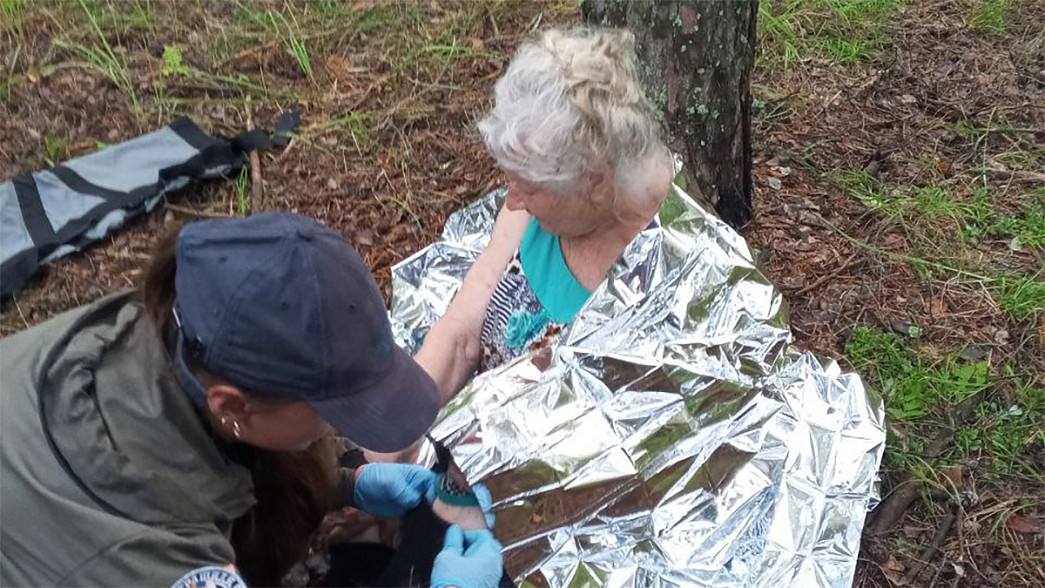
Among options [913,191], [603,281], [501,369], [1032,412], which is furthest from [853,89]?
[501,369]

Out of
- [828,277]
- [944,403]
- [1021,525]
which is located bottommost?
[1021,525]

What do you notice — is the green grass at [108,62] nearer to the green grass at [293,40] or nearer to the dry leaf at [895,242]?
the green grass at [293,40]

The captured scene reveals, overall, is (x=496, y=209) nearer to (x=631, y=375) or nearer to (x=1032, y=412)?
(x=631, y=375)

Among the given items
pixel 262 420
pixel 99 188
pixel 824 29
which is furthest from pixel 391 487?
pixel 824 29

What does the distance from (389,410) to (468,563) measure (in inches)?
25.2

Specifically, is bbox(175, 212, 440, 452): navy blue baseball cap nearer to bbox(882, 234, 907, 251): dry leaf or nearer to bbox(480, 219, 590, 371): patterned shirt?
bbox(480, 219, 590, 371): patterned shirt

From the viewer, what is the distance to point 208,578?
48.6 inches

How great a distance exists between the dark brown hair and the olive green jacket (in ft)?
0.24

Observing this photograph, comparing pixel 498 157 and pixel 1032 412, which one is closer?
pixel 498 157

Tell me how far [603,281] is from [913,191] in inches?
54.8

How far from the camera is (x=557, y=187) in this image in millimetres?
1787

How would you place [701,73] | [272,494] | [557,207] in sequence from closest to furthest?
[272,494]
[557,207]
[701,73]

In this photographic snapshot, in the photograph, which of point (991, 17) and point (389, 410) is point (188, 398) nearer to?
point (389, 410)

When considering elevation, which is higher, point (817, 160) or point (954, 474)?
point (817, 160)
